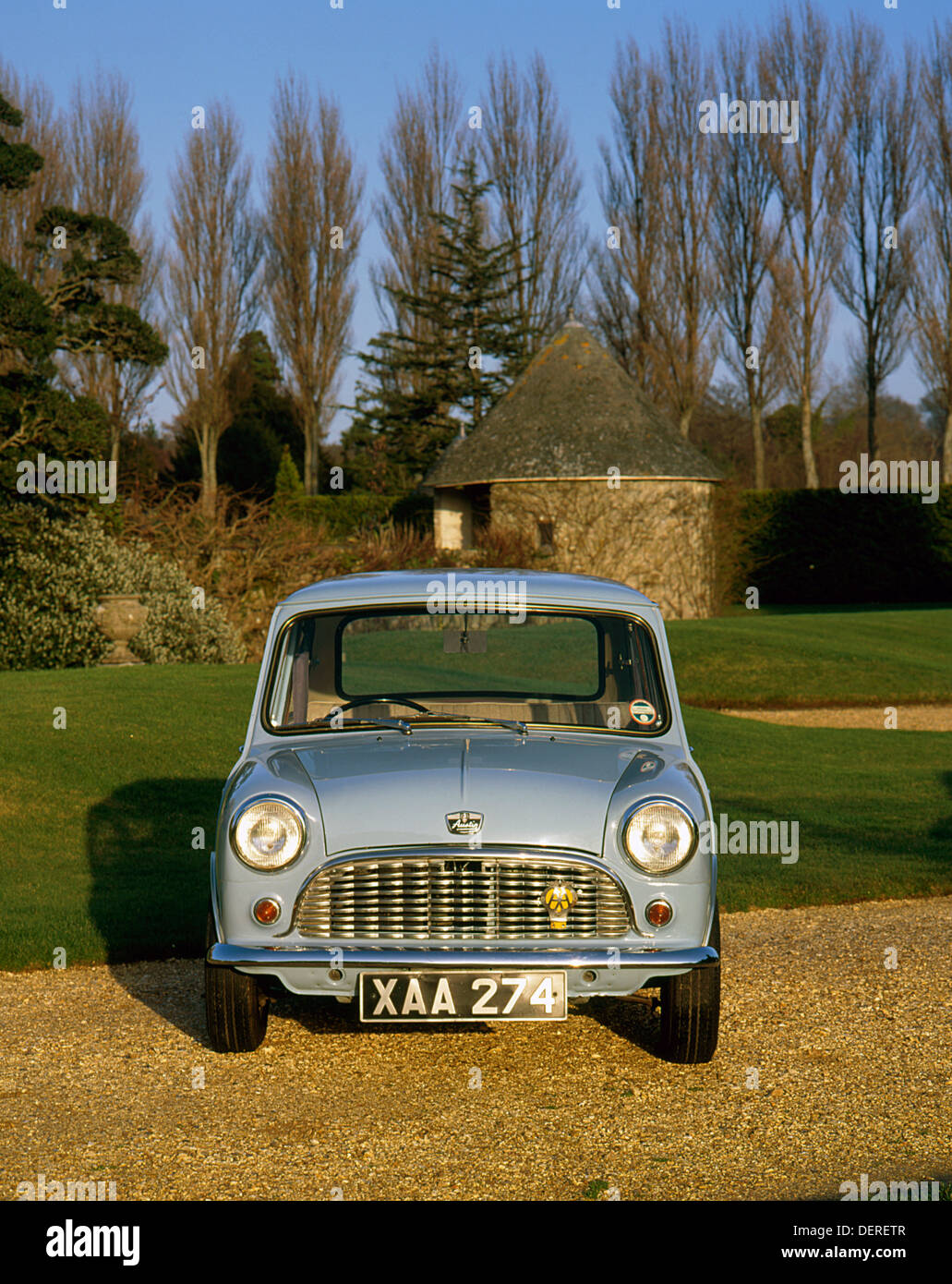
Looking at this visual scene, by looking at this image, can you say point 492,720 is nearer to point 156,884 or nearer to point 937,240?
point 156,884

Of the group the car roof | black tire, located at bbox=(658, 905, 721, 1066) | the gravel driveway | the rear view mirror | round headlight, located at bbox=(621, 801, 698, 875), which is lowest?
the gravel driveway

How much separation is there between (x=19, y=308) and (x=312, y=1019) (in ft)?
43.5

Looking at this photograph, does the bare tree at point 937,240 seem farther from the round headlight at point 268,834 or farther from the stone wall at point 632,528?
the round headlight at point 268,834

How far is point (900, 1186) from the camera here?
11.1ft

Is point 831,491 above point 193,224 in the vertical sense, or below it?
below

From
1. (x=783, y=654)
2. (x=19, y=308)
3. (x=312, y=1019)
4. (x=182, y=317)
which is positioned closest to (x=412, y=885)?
(x=312, y=1019)

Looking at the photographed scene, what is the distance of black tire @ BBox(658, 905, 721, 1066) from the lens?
4.29 meters

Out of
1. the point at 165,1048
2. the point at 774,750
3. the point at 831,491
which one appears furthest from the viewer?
the point at 831,491

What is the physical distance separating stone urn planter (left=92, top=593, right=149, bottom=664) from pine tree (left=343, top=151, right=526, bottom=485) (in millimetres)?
27279

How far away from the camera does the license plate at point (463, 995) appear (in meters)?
3.98

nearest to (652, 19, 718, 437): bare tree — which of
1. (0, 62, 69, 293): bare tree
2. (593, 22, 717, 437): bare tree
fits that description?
(593, 22, 717, 437): bare tree

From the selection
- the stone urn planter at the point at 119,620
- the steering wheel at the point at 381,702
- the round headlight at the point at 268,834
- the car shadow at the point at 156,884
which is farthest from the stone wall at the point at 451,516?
the round headlight at the point at 268,834

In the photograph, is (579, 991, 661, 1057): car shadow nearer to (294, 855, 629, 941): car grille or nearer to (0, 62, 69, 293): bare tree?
(294, 855, 629, 941): car grille
